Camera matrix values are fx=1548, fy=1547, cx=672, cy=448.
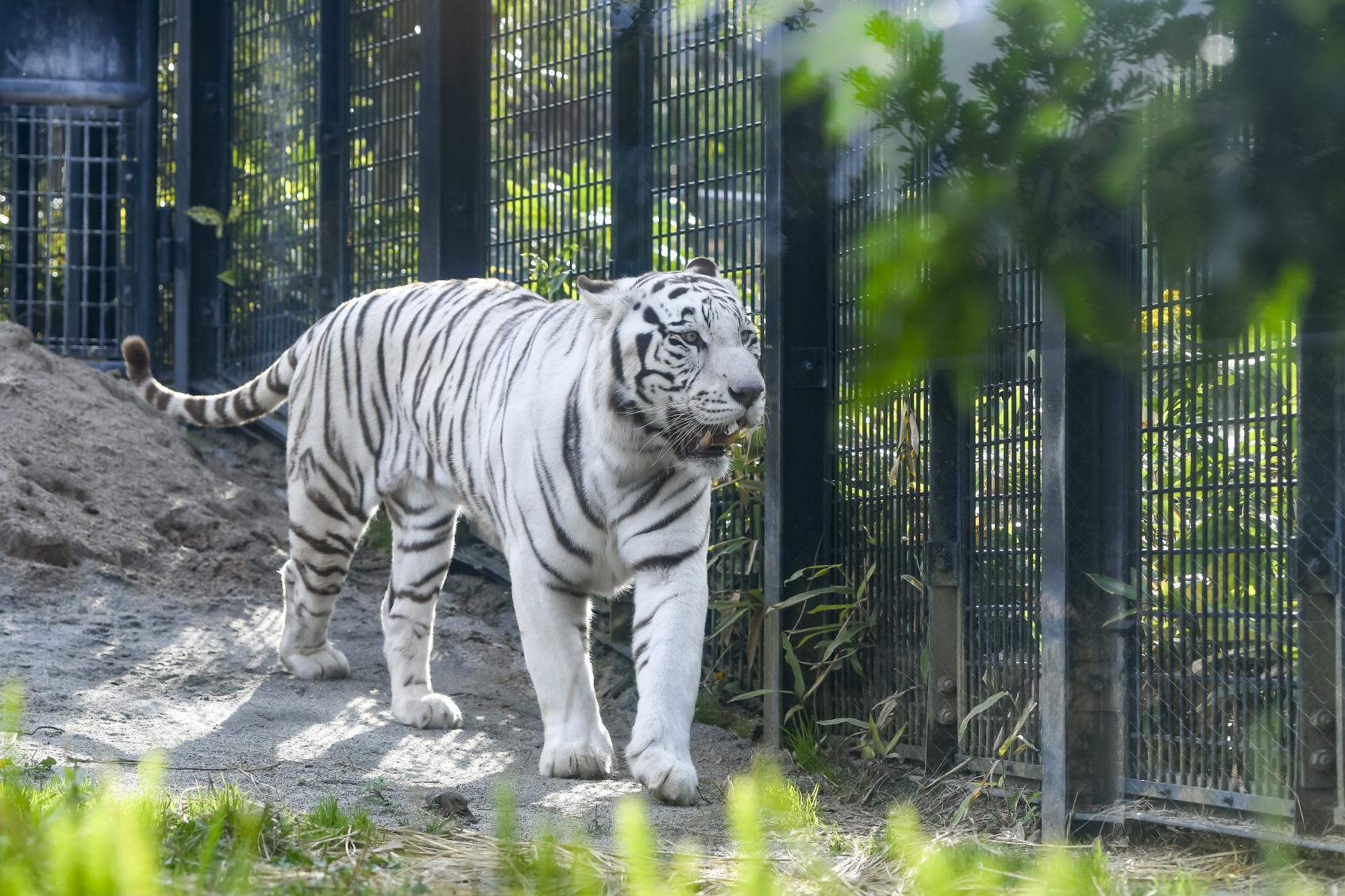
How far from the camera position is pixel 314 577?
5.63 meters

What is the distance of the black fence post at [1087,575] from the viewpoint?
11.8ft

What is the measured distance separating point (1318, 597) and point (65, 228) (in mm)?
7212

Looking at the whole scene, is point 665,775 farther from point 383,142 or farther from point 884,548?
point 383,142

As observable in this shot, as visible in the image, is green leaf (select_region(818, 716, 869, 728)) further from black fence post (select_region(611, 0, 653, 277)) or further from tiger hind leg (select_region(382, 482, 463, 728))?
black fence post (select_region(611, 0, 653, 277))

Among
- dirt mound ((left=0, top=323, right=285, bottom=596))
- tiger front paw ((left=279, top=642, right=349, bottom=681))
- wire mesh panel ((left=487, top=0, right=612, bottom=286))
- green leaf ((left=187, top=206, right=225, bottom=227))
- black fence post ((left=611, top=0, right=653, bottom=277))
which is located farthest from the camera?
green leaf ((left=187, top=206, right=225, bottom=227))

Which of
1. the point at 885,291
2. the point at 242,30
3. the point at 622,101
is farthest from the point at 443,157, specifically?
the point at 885,291

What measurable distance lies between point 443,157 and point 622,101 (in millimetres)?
1204

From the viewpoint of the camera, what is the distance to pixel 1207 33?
1281mm

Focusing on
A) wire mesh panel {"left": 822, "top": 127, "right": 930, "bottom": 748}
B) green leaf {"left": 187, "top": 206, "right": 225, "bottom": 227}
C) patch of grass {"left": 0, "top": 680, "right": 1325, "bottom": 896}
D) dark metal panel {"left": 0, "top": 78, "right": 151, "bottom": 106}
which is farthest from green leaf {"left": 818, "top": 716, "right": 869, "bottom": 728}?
dark metal panel {"left": 0, "top": 78, "right": 151, "bottom": 106}

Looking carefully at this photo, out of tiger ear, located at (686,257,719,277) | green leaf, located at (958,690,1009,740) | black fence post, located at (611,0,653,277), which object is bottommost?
green leaf, located at (958,690,1009,740)

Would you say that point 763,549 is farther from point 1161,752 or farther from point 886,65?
point 886,65

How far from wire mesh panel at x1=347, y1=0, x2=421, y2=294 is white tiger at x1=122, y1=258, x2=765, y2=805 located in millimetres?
1497

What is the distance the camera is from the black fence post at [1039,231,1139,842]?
11.8 feet

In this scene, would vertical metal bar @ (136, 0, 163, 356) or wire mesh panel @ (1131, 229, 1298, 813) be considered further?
vertical metal bar @ (136, 0, 163, 356)
